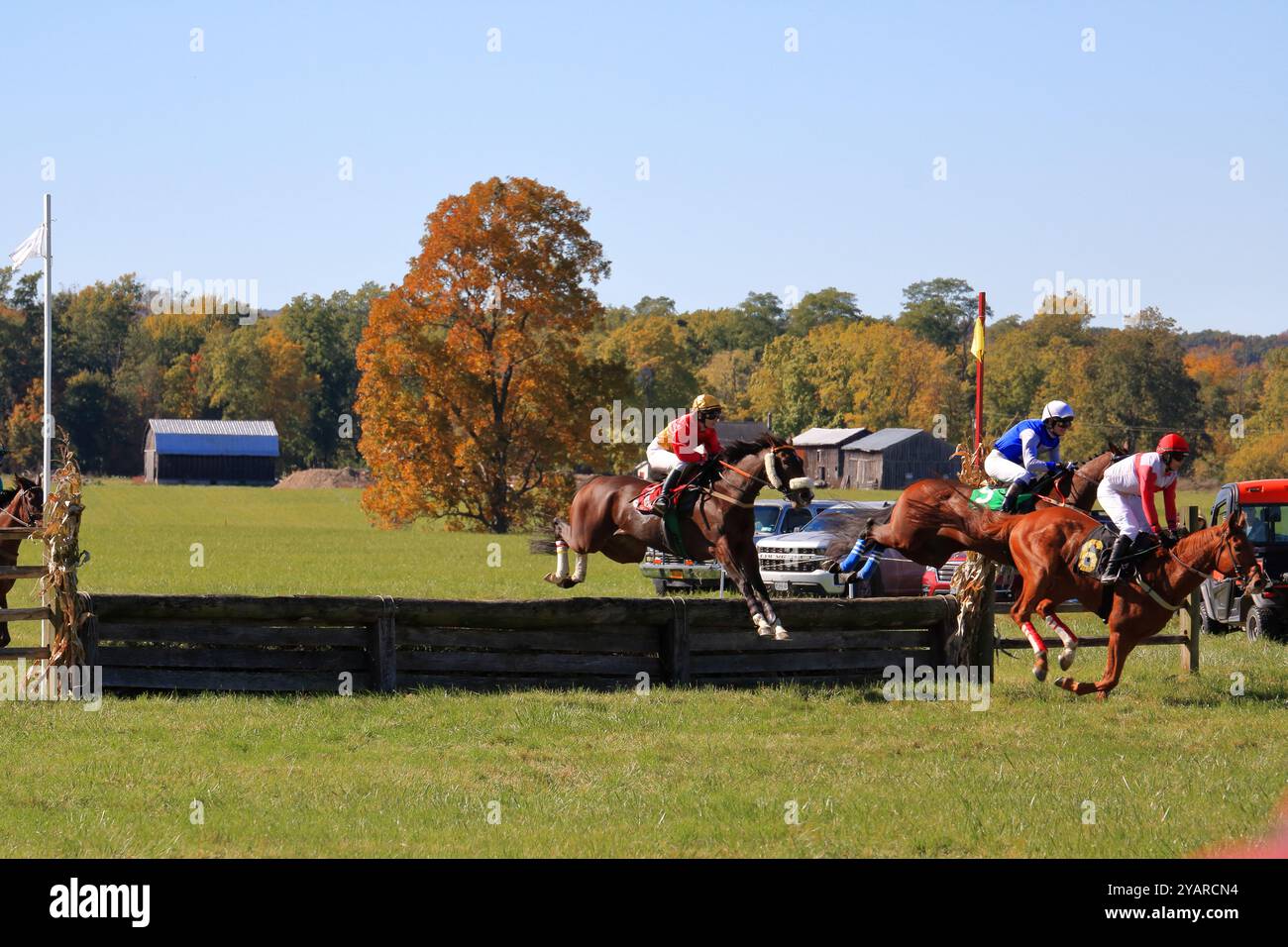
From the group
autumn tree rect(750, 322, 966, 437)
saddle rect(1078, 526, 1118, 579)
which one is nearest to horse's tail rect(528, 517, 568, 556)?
saddle rect(1078, 526, 1118, 579)

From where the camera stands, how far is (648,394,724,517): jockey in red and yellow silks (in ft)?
44.5

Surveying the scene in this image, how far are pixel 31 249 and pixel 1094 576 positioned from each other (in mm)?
15863

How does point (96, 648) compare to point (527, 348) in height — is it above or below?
below

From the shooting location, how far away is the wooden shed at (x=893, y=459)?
350 ft

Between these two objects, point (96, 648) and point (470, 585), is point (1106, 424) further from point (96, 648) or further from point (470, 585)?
point (96, 648)

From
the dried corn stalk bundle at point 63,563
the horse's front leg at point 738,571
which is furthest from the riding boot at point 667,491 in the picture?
the dried corn stalk bundle at point 63,563

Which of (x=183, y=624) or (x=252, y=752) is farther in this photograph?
(x=183, y=624)

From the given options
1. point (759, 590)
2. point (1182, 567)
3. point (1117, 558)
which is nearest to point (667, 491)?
point (759, 590)

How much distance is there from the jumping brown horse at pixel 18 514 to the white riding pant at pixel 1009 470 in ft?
31.0

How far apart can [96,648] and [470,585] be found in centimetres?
1441

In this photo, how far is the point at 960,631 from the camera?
15.7 m

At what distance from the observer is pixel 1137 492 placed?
13586 mm

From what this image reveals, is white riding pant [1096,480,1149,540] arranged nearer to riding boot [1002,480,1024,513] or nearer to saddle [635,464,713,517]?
riding boot [1002,480,1024,513]
